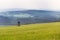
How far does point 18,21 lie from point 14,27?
0.32 feet

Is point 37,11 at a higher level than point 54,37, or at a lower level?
higher

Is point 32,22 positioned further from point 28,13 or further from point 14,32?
point 14,32

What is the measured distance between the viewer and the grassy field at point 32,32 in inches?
63.6

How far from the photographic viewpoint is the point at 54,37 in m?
1.65

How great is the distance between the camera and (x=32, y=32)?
1.68m

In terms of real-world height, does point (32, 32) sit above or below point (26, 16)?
below

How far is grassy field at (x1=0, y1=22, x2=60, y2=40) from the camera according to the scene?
1615 mm

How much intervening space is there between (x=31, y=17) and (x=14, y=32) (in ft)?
0.99

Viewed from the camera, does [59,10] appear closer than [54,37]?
No

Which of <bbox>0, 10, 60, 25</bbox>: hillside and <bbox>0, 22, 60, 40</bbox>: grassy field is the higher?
<bbox>0, 10, 60, 25</bbox>: hillside

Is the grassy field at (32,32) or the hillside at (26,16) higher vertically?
the hillside at (26,16)

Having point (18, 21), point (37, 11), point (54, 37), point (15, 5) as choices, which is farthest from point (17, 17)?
point (54, 37)

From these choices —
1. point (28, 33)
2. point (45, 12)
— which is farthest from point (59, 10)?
point (28, 33)

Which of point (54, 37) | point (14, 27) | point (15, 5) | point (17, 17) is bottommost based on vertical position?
point (54, 37)
